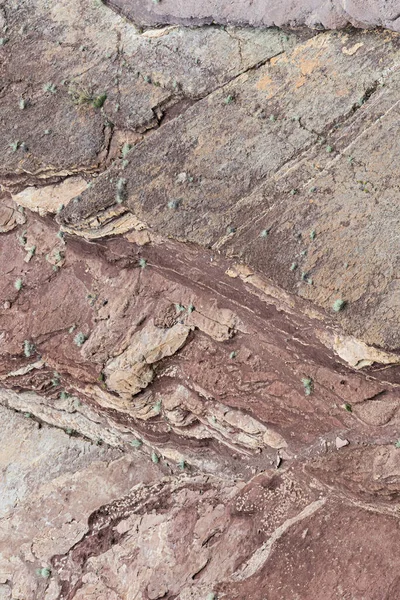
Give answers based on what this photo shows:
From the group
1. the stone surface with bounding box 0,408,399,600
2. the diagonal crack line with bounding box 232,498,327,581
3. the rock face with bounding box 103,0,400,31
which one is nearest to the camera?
the rock face with bounding box 103,0,400,31

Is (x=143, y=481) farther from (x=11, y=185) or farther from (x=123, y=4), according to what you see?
(x=123, y=4)

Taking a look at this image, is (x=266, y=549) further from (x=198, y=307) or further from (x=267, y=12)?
(x=267, y=12)

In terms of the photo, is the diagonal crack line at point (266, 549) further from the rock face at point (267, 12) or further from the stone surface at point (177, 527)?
the rock face at point (267, 12)

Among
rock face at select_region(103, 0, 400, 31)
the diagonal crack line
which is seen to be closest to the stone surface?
the diagonal crack line

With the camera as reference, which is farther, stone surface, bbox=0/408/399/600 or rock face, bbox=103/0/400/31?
stone surface, bbox=0/408/399/600

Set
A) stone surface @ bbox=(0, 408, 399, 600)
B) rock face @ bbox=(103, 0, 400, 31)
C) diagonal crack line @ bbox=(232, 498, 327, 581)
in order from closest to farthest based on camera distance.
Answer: rock face @ bbox=(103, 0, 400, 31) → stone surface @ bbox=(0, 408, 399, 600) → diagonal crack line @ bbox=(232, 498, 327, 581)

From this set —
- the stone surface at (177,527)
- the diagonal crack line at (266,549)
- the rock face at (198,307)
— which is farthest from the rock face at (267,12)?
the diagonal crack line at (266,549)

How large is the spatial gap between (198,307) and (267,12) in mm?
2472

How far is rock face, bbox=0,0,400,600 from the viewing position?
5.77m

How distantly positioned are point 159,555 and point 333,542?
1.74 metres

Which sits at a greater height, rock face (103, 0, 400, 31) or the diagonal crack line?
rock face (103, 0, 400, 31)

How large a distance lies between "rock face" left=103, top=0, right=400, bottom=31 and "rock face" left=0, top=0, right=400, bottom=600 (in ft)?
0.19

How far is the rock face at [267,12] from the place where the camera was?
5.75 meters

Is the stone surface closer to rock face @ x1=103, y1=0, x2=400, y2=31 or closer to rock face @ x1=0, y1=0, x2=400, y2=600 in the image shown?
rock face @ x1=0, y1=0, x2=400, y2=600
